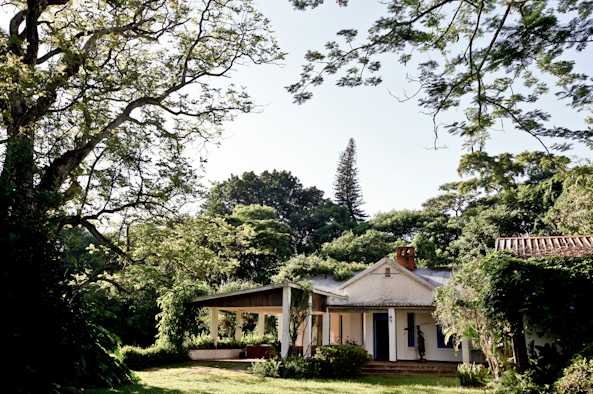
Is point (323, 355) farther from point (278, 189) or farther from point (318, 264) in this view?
point (278, 189)

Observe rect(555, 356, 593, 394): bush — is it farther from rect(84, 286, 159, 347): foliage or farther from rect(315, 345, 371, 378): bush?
rect(84, 286, 159, 347): foliage

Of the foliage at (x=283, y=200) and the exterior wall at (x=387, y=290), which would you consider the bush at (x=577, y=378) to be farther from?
the foliage at (x=283, y=200)

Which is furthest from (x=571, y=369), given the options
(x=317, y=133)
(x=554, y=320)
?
(x=317, y=133)

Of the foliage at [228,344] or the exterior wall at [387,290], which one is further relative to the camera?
the foliage at [228,344]

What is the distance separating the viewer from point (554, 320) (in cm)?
835

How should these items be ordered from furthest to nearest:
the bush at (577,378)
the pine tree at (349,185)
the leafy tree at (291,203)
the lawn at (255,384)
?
1. the pine tree at (349,185)
2. the leafy tree at (291,203)
3. the lawn at (255,384)
4. the bush at (577,378)

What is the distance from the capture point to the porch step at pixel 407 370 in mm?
14867

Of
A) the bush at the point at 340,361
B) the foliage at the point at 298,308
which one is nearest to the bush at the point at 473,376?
the bush at the point at 340,361

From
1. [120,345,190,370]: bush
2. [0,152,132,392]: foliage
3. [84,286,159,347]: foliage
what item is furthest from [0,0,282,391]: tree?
[84,286,159,347]: foliage

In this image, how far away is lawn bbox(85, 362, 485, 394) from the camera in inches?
376

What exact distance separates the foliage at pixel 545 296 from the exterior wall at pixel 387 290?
9.32 meters

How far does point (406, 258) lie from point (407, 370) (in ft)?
20.5

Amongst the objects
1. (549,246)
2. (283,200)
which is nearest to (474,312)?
(549,246)

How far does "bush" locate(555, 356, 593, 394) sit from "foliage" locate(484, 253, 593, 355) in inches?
23.3
